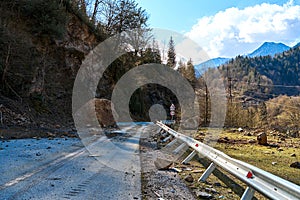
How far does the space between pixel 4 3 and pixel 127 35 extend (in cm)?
1881

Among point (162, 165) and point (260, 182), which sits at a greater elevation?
point (260, 182)

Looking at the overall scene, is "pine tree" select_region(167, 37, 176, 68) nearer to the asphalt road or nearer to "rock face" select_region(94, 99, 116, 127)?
"rock face" select_region(94, 99, 116, 127)

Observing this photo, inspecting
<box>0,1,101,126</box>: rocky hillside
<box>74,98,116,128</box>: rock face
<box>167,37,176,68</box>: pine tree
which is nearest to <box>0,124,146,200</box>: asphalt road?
<box>0,1,101,126</box>: rocky hillside

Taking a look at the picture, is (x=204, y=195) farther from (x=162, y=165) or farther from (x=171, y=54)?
(x=171, y=54)

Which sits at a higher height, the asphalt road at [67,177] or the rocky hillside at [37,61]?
the rocky hillside at [37,61]

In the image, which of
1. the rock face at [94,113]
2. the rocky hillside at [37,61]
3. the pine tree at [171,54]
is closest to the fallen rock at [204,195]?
the rocky hillside at [37,61]

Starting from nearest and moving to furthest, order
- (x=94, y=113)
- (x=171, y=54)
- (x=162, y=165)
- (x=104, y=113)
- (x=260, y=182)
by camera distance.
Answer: (x=260, y=182)
(x=162, y=165)
(x=94, y=113)
(x=104, y=113)
(x=171, y=54)

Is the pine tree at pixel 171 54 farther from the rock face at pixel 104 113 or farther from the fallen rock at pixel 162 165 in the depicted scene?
the fallen rock at pixel 162 165

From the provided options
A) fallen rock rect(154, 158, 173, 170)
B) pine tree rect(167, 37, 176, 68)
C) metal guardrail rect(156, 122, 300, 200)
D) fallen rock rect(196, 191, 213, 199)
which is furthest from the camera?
pine tree rect(167, 37, 176, 68)

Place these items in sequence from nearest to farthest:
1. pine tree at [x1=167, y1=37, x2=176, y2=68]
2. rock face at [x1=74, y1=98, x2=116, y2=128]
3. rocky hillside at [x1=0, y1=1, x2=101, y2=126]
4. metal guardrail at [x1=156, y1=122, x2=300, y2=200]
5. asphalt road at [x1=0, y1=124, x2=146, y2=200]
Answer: metal guardrail at [x1=156, y1=122, x2=300, y2=200]
asphalt road at [x1=0, y1=124, x2=146, y2=200]
rocky hillside at [x1=0, y1=1, x2=101, y2=126]
rock face at [x1=74, y1=98, x2=116, y2=128]
pine tree at [x1=167, y1=37, x2=176, y2=68]

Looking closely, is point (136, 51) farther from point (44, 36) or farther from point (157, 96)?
point (44, 36)

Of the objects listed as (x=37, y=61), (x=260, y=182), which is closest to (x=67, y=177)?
(x=260, y=182)

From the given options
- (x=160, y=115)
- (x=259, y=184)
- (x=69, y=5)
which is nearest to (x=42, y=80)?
(x=69, y=5)

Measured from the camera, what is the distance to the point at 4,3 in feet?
58.0
